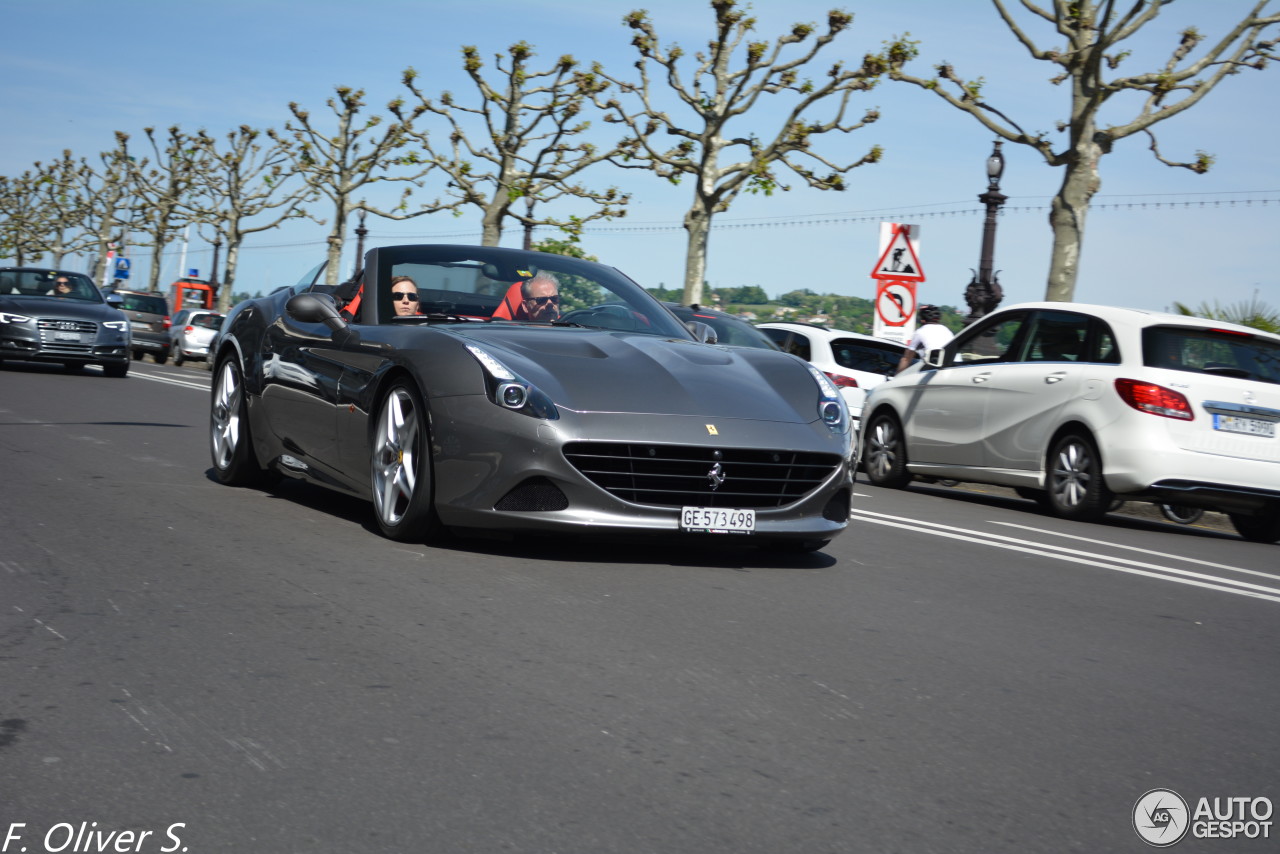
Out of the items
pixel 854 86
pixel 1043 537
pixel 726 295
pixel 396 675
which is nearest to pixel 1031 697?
pixel 396 675

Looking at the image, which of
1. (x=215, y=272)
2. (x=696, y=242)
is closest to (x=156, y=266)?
(x=215, y=272)

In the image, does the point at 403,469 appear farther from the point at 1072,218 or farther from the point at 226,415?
the point at 1072,218

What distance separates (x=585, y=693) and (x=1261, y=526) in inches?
345

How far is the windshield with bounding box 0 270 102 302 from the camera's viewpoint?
2388cm

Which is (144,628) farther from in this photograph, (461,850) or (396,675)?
(461,850)

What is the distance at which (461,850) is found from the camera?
3076mm

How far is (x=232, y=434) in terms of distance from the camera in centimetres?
929

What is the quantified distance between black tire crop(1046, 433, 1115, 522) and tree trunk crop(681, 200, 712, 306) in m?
22.0

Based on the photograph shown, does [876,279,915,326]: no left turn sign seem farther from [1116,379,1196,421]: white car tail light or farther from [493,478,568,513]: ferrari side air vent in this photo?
[493,478,568,513]: ferrari side air vent

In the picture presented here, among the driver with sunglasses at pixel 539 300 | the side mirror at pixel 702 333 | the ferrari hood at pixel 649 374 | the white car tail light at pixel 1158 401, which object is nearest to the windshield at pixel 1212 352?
the white car tail light at pixel 1158 401

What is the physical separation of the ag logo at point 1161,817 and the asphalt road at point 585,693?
4 centimetres

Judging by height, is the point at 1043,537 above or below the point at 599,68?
below

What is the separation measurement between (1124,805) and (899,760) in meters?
0.55

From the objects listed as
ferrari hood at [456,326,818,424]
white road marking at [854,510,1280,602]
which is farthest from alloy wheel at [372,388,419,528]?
white road marking at [854,510,1280,602]
